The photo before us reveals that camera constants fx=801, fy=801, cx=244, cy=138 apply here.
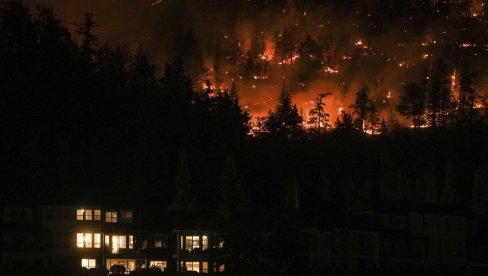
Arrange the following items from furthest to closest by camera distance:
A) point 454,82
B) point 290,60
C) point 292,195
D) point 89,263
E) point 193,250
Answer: point 290,60 < point 454,82 < point 292,195 < point 89,263 < point 193,250

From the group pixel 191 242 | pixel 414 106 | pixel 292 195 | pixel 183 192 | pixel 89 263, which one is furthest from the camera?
pixel 414 106

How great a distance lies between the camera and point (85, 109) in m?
76.4

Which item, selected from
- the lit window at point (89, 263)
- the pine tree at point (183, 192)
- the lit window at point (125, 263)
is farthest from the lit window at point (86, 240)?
the pine tree at point (183, 192)

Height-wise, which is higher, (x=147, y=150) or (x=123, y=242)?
(x=147, y=150)

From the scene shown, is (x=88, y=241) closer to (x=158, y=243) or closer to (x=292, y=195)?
(x=158, y=243)

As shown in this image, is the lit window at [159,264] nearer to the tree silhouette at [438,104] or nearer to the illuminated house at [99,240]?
the illuminated house at [99,240]

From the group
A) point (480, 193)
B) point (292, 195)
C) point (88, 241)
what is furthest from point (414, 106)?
point (88, 241)

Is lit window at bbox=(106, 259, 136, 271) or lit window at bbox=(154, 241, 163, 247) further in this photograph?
lit window at bbox=(154, 241, 163, 247)

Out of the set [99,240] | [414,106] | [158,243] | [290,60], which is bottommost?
[158,243]

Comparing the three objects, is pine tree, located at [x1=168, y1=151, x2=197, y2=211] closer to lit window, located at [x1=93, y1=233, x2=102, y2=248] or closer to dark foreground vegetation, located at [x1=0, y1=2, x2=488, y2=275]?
dark foreground vegetation, located at [x1=0, y1=2, x2=488, y2=275]

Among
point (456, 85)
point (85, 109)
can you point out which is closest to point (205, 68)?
point (456, 85)

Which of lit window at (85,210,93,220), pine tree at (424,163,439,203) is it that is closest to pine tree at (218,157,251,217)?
lit window at (85,210,93,220)

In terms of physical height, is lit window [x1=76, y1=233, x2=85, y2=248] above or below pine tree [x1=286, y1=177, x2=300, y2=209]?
below

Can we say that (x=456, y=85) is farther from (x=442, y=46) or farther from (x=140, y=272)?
(x=140, y=272)
